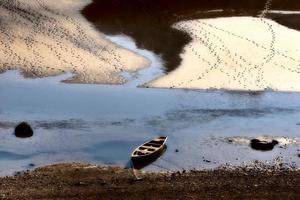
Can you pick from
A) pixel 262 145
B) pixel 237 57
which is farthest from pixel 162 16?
pixel 262 145

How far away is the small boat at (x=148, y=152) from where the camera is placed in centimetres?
2124

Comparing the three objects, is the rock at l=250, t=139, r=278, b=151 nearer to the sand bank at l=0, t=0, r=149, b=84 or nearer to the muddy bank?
the sand bank at l=0, t=0, r=149, b=84

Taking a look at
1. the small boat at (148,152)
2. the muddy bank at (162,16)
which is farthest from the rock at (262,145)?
the muddy bank at (162,16)

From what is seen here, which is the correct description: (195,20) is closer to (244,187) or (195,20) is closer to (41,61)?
(41,61)

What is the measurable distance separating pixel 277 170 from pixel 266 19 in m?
21.1

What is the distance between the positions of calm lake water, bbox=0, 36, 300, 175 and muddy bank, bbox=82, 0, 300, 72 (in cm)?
385

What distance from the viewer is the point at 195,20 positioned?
3975cm

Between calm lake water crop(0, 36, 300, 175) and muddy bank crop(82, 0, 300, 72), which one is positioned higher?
muddy bank crop(82, 0, 300, 72)

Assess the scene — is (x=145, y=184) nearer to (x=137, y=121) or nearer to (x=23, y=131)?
(x=137, y=121)

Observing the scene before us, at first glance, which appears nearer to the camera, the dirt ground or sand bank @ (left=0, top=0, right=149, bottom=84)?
the dirt ground

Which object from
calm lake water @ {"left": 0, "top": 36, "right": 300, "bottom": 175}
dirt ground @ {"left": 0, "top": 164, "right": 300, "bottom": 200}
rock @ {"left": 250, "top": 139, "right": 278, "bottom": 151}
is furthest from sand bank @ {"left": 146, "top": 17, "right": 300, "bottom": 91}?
dirt ground @ {"left": 0, "top": 164, "right": 300, "bottom": 200}

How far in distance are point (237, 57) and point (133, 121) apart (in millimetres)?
9919

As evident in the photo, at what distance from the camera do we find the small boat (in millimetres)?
21237

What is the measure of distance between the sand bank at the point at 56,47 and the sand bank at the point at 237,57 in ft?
9.50
